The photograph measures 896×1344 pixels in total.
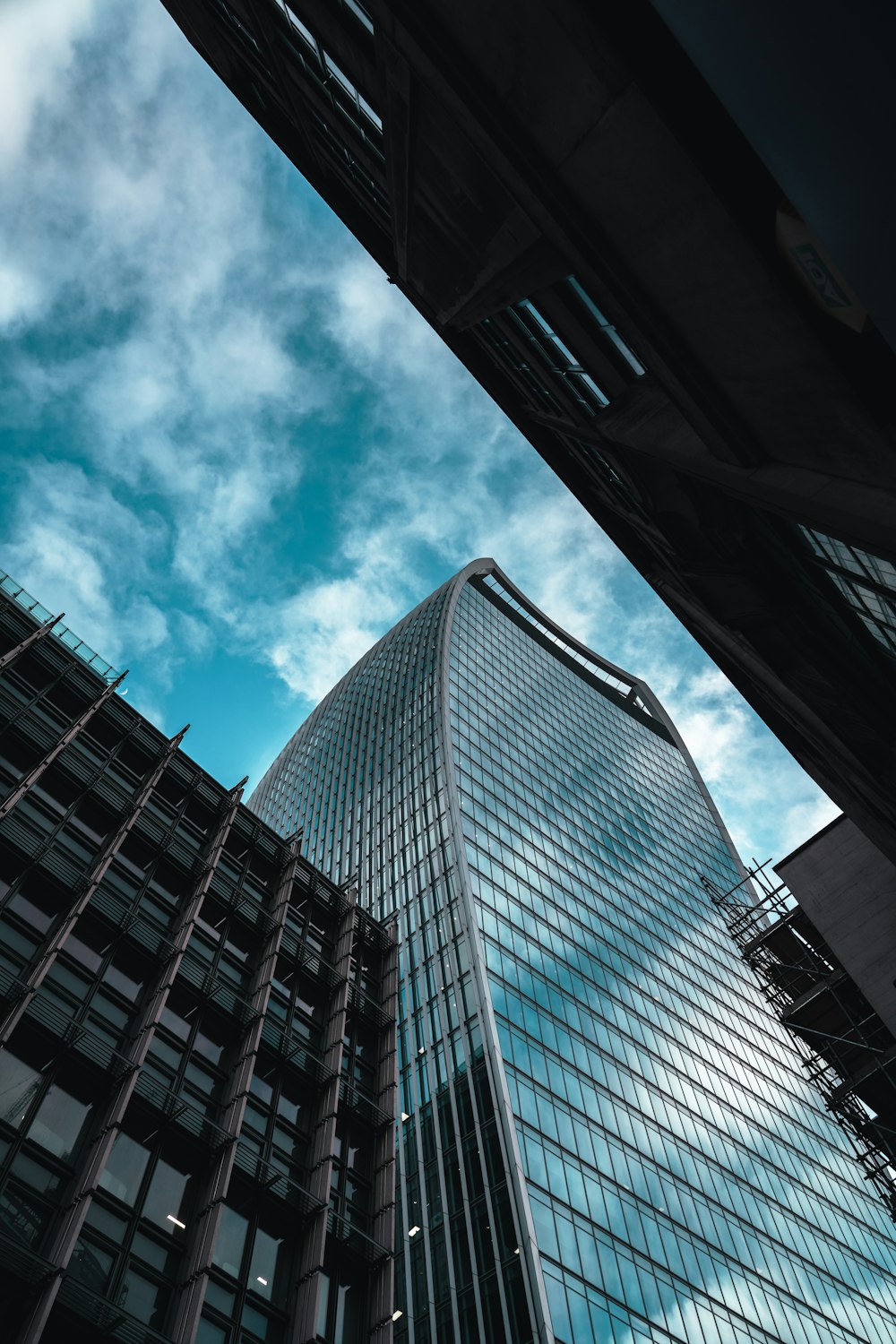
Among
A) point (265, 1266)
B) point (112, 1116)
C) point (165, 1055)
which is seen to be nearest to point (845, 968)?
point (265, 1266)

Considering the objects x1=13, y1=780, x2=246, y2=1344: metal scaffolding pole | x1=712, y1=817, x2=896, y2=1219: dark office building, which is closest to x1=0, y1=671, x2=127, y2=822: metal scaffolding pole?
x1=13, y1=780, x2=246, y2=1344: metal scaffolding pole

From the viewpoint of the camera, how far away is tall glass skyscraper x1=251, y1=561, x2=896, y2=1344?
43375 millimetres

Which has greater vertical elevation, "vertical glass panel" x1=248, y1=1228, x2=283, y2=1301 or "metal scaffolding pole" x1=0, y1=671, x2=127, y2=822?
"metal scaffolding pole" x1=0, y1=671, x2=127, y2=822

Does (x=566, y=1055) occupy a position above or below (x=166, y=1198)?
above

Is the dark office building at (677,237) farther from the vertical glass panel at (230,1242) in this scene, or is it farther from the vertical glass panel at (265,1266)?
the vertical glass panel at (265,1266)

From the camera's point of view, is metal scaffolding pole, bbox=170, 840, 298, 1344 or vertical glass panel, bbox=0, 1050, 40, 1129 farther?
vertical glass panel, bbox=0, 1050, 40, 1129

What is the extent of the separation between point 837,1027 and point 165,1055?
98.1 feet

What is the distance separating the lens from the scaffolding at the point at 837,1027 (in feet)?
115

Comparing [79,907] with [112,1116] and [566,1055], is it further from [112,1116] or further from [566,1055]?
[566,1055]

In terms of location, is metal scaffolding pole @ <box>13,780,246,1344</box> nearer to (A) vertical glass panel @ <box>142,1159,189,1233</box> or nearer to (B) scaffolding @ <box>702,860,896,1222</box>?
(A) vertical glass panel @ <box>142,1159,189,1233</box>

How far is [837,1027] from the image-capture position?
39.0 m

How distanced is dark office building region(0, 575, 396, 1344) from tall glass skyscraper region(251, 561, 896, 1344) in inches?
647

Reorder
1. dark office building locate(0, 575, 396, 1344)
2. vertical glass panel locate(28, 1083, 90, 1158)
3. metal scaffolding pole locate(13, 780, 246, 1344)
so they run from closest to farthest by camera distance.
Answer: metal scaffolding pole locate(13, 780, 246, 1344), dark office building locate(0, 575, 396, 1344), vertical glass panel locate(28, 1083, 90, 1158)

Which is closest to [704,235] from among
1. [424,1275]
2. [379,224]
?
[379,224]
